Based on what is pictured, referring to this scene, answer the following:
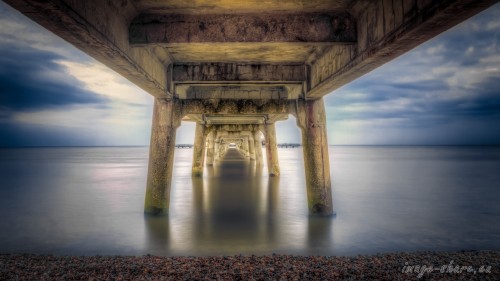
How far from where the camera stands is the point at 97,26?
10.3 feet

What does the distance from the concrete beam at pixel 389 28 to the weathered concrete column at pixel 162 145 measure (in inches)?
143

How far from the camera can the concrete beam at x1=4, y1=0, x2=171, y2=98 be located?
247 centimetres

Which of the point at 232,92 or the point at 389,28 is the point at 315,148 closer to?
the point at 232,92

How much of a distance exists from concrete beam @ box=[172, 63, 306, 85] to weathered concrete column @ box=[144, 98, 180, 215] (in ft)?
2.36

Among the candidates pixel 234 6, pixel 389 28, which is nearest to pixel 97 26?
pixel 234 6

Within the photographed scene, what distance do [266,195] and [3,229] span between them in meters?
8.13

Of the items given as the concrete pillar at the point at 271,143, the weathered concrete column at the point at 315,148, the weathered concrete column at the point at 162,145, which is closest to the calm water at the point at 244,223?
the weathered concrete column at the point at 315,148

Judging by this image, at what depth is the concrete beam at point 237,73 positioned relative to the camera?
6707mm

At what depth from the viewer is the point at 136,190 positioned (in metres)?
15.3

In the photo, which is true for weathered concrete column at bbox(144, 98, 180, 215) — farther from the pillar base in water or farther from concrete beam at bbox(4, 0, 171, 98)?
concrete beam at bbox(4, 0, 171, 98)

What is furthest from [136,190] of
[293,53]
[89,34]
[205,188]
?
[89,34]

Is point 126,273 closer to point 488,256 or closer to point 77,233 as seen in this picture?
point 77,233

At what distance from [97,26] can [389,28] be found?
9.45 feet

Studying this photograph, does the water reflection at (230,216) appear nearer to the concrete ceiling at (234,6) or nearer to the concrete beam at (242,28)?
the concrete beam at (242,28)
